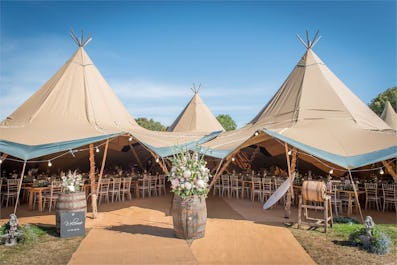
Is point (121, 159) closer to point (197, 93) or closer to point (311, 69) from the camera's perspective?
point (197, 93)

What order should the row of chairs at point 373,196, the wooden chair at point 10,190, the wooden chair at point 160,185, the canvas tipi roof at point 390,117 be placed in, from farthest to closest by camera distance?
1. the canvas tipi roof at point 390,117
2. the wooden chair at point 160,185
3. the wooden chair at point 10,190
4. the row of chairs at point 373,196

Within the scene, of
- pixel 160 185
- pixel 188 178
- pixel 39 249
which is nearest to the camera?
pixel 39 249

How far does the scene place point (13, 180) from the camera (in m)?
9.88

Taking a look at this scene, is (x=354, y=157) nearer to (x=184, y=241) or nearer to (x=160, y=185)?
(x=184, y=241)

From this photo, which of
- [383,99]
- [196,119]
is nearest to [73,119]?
[196,119]

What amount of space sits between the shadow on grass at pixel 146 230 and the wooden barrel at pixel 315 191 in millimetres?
3087

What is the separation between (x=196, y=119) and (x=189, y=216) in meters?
13.4

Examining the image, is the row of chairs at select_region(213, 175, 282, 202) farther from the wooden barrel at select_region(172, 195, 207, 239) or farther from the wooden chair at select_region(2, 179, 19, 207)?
the wooden chair at select_region(2, 179, 19, 207)

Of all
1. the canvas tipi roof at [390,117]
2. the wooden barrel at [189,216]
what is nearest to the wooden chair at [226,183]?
the wooden barrel at [189,216]

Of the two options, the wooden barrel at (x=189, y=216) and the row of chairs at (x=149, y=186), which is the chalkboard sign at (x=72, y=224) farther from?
the row of chairs at (x=149, y=186)

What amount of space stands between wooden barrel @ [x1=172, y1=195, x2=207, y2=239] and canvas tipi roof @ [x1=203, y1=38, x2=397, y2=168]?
2.94 metres

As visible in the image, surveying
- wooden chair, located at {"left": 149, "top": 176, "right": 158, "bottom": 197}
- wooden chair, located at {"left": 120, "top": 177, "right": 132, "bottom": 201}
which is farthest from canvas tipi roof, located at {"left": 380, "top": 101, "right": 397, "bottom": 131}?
wooden chair, located at {"left": 120, "top": 177, "right": 132, "bottom": 201}

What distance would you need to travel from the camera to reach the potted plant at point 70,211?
6445 millimetres

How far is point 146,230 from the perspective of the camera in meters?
7.04
